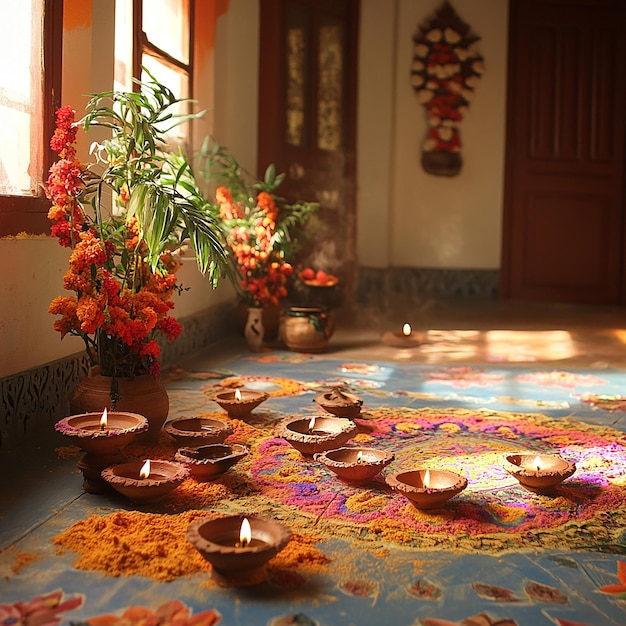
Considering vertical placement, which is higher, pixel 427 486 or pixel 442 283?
pixel 442 283

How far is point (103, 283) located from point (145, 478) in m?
0.75

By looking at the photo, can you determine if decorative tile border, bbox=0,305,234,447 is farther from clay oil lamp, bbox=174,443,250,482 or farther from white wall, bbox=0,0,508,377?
white wall, bbox=0,0,508,377

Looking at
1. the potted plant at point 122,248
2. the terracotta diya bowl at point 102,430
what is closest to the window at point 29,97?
the potted plant at point 122,248

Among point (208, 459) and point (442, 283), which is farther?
point (442, 283)

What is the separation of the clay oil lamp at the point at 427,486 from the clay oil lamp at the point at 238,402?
3.34 ft

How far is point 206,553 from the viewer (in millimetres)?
1845

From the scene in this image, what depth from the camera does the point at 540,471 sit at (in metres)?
2.49

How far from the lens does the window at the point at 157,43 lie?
14.1 feet

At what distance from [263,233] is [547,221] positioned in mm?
3805

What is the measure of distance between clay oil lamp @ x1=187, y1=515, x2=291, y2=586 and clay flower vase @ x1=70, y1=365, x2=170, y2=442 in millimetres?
989

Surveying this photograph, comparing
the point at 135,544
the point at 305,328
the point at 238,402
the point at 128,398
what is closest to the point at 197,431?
the point at 128,398

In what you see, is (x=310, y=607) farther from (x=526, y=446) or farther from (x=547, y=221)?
(x=547, y=221)

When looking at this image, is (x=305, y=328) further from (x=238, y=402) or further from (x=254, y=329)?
(x=238, y=402)

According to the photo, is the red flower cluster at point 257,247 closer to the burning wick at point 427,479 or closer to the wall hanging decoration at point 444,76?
the burning wick at point 427,479
